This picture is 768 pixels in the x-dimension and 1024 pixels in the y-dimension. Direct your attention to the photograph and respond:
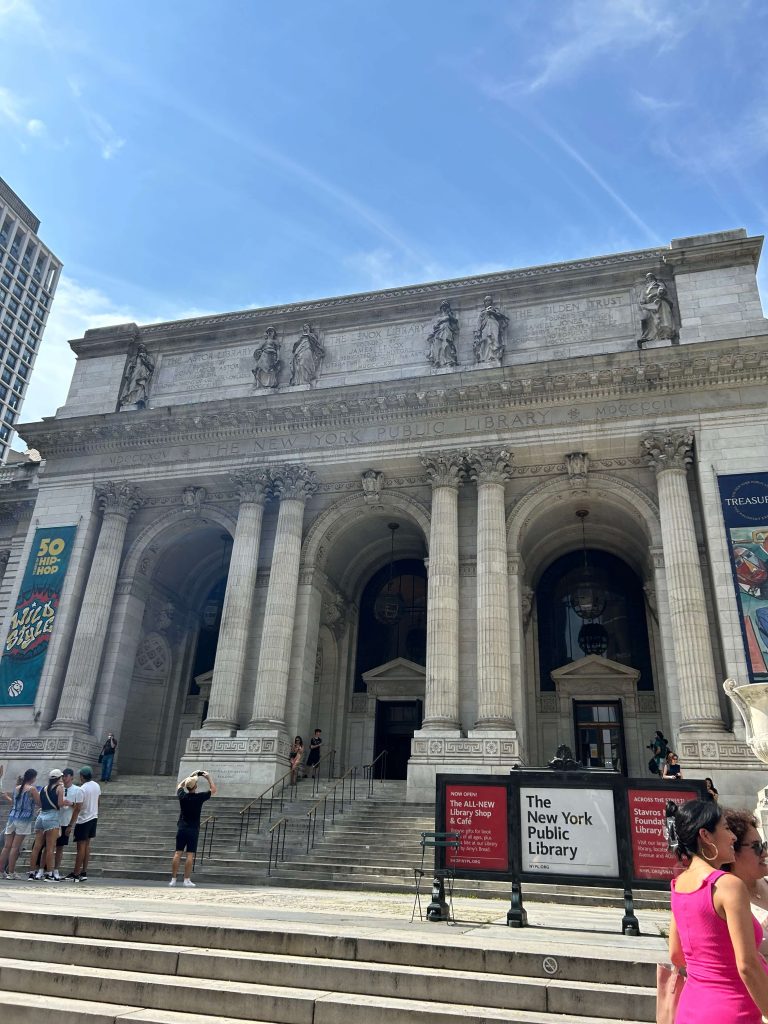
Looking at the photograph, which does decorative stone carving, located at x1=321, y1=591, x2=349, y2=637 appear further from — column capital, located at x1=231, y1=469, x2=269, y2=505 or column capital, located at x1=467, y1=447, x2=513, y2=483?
column capital, located at x1=467, y1=447, x2=513, y2=483

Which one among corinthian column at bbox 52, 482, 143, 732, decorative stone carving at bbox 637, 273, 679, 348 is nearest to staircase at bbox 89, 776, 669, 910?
corinthian column at bbox 52, 482, 143, 732

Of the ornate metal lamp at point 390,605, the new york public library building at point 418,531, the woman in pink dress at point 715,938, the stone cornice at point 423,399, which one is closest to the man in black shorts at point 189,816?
the new york public library building at point 418,531

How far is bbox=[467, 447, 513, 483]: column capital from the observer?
76.7 feet

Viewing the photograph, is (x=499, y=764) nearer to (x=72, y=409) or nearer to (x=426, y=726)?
(x=426, y=726)

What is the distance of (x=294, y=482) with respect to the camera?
2523 centimetres

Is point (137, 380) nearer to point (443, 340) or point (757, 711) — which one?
point (443, 340)

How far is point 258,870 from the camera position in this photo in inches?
599

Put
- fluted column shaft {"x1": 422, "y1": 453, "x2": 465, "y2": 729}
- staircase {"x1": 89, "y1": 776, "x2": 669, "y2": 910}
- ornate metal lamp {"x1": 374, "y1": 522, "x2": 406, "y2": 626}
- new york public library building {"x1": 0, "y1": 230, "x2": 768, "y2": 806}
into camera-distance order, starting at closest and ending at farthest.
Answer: staircase {"x1": 89, "y1": 776, "x2": 669, "y2": 910} → fluted column shaft {"x1": 422, "y1": 453, "x2": 465, "y2": 729} → new york public library building {"x1": 0, "y1": 230, "x2": 768, "y2": 806} → ornate metal lamp {"x1": 374, "y1": 522, "x2": 406, "y2": 626}

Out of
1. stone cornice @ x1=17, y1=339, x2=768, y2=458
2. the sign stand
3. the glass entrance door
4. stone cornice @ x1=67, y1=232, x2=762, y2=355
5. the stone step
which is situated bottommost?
the stone step

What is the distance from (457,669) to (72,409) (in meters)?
18.0

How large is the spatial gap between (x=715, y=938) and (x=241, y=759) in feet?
65.0

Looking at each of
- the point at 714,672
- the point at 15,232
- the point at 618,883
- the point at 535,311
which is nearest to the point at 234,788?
the point at 714,672

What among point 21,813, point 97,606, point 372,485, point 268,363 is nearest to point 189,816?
point 21,813

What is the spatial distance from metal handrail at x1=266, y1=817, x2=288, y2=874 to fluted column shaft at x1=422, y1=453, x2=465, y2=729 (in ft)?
17.0
